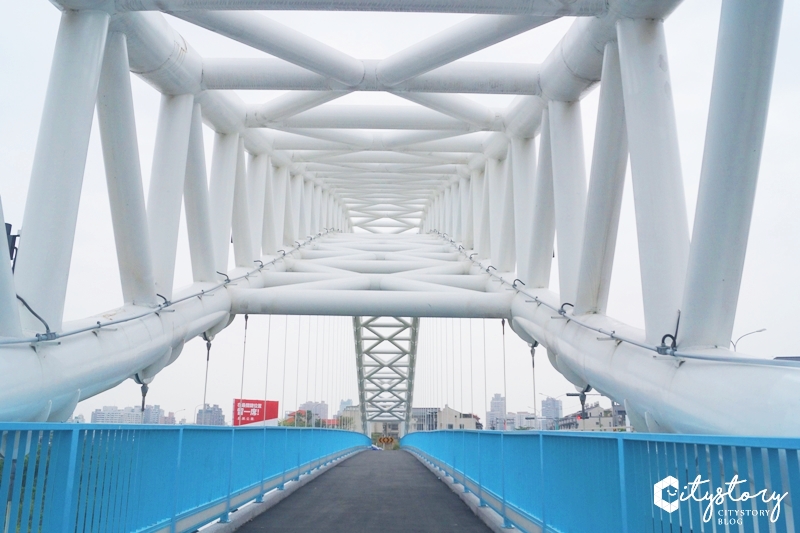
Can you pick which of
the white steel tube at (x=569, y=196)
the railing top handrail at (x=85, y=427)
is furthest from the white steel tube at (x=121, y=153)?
the white steel tube at (x=569, y=196)

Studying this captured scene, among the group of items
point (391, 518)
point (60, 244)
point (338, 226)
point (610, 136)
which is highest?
point (338, 226)

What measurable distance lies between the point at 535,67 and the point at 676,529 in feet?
32.8

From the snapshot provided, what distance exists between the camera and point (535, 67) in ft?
42.8

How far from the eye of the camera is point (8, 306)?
A: 7625mm

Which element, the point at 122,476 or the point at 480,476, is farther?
the point at 480,476

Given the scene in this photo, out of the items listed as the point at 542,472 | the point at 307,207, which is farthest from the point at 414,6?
the point at 307,207

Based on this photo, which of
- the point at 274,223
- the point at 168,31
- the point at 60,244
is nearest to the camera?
the point at 60,244

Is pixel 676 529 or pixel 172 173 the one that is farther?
pixel 172 173

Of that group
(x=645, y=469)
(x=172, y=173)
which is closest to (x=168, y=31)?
(x=172, y=173)

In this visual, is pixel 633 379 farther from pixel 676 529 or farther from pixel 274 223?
pixel 274 223

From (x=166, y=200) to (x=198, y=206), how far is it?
1.27 meters

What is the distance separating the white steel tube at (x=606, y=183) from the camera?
10133mm

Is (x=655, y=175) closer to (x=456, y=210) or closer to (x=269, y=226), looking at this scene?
(x=269, y=226)

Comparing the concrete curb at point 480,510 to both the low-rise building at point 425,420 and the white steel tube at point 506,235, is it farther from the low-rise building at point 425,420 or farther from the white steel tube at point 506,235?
the low-rise building at point 425,420
